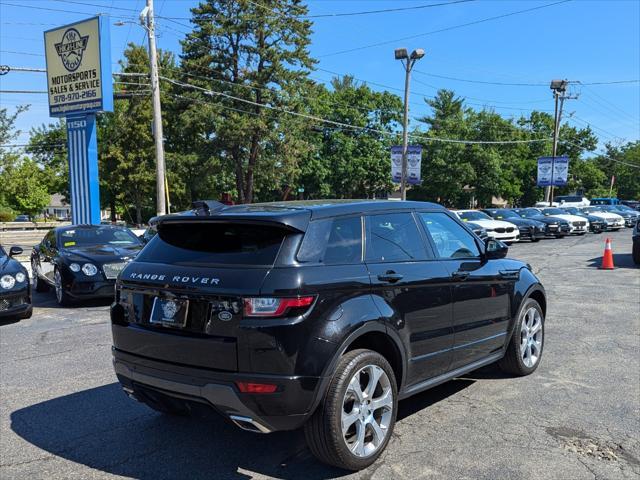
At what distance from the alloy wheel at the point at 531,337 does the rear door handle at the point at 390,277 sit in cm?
206

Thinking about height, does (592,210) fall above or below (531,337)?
below

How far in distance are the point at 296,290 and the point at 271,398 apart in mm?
625

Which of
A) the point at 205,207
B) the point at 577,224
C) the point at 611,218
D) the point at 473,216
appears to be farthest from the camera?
the point at 611,218

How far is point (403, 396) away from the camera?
154 inches

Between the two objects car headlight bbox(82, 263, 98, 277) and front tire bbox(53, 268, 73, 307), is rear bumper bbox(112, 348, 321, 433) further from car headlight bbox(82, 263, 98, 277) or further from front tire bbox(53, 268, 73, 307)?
front tire bbox(53, 268, 73, 307)

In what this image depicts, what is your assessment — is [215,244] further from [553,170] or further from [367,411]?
[553,170]

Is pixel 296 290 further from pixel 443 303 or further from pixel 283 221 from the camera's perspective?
pixel 443 303

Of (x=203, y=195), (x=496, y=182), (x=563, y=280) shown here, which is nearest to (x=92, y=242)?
(x=563, y=280)

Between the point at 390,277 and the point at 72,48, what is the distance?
1803cm

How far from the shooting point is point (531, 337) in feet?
18.2

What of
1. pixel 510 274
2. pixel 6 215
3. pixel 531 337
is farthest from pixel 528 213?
pixel 6 215

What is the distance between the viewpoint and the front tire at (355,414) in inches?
131

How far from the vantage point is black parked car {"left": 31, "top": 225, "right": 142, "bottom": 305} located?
31.7 ft

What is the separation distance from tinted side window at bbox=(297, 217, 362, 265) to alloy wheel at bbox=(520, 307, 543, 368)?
2370 millimetres
